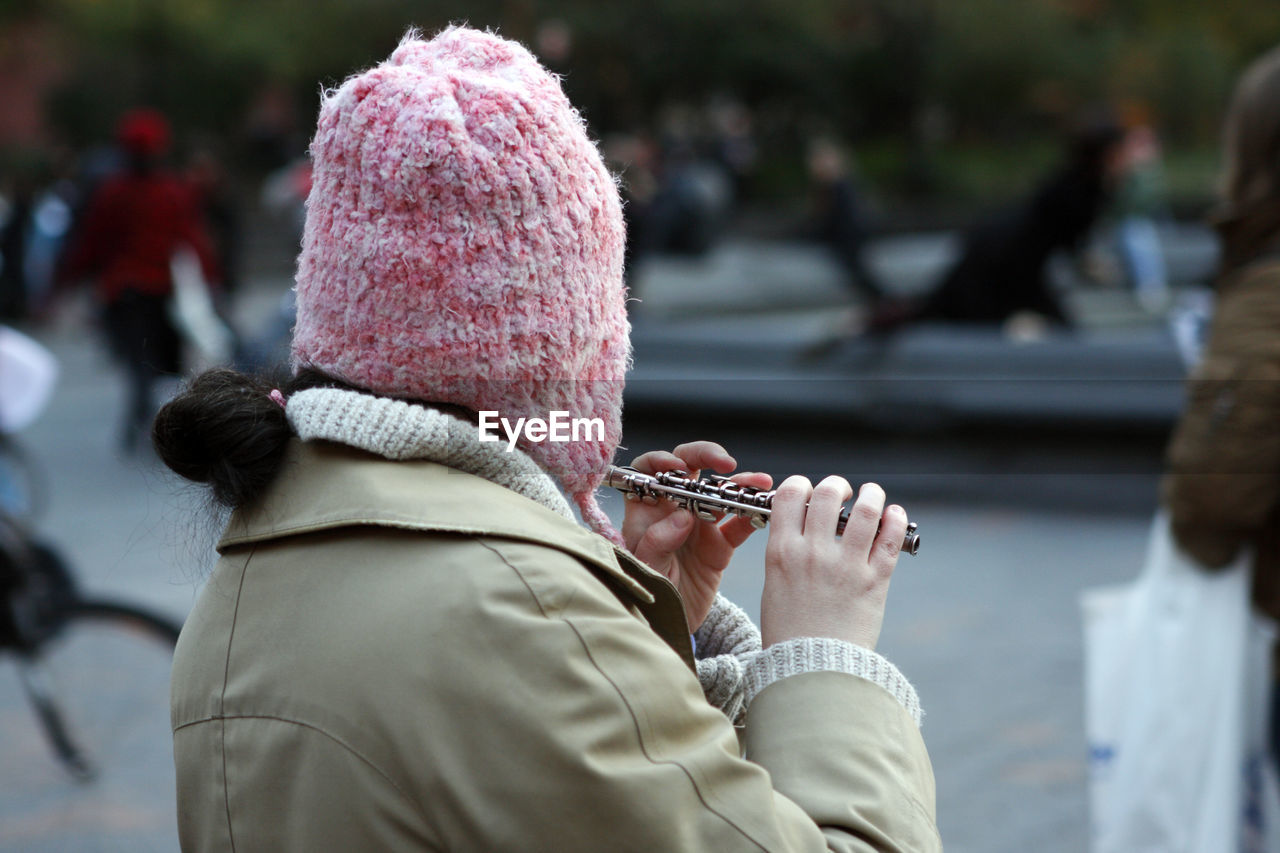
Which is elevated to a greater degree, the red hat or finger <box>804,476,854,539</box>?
the red hat

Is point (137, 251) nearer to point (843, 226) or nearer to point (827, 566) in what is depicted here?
point (843, 226)

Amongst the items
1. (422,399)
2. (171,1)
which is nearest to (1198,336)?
(422,399)

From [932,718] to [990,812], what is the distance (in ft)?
2.03

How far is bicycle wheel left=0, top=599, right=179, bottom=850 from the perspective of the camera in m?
3.44

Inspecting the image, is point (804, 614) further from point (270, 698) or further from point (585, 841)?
point (270, 698)

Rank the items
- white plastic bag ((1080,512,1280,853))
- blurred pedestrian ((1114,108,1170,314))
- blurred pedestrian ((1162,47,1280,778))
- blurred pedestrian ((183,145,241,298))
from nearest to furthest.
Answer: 1. blurred pedestrian ((1162,47,1280,778))
2. white plastic bag ((1080,512,1280,853))
3. blurred pedestrian ((1114,108,1170,314))
4. blurred pedestrian ((183,145,241,298))

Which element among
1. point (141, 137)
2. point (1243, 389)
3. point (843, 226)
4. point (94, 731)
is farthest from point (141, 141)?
point (1243, 389)

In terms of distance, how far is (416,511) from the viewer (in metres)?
1.06

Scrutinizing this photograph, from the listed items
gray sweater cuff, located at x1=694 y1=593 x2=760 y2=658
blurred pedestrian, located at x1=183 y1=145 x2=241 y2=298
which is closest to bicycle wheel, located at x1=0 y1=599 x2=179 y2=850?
gray sweater cuff, located at x1=694 y1=593 x2=760 y2=658

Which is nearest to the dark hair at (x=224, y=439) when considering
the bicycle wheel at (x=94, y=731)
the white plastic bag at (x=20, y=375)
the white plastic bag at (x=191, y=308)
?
the bicycle wheel at (x=94, y=731)

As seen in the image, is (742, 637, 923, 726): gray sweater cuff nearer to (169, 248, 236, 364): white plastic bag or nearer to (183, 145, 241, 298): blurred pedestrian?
(169, 248, 236, 364): white plastic bag

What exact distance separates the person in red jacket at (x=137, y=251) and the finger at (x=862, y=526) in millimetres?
7128

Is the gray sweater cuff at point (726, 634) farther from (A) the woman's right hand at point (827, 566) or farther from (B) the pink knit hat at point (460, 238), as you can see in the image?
(B) the pink knit hat at point (460, 238)

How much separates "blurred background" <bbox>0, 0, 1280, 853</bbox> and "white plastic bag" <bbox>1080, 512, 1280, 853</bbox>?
41cm
